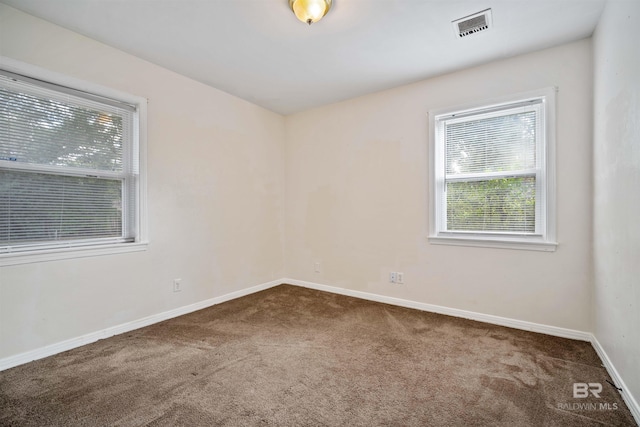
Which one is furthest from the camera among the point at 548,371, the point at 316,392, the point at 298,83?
the point at 298,83

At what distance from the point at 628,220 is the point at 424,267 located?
71.7 inches

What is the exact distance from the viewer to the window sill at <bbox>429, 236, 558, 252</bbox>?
2.67 m

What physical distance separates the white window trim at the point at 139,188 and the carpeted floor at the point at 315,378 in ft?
2.51

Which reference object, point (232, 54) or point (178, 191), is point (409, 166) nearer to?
point (232, 54)

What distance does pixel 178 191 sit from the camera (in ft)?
10.4

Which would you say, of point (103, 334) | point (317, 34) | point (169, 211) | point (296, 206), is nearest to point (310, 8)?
point (317, 34)

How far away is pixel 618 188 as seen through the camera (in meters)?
1.86

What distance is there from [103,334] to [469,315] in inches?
Result: 136

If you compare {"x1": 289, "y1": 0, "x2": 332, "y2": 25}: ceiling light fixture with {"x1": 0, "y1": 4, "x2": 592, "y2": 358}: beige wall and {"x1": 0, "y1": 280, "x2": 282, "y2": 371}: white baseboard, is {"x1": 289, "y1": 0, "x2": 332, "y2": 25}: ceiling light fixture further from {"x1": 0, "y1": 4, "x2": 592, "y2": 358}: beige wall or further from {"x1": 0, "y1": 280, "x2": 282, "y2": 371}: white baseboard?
{"x1": 0, "y1": 280, "x2": 282, "y2": 371}: white baseboard

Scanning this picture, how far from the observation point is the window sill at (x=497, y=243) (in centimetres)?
267

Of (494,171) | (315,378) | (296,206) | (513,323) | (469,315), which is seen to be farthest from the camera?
(296,206)

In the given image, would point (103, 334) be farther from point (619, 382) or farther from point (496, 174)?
point (496, 174)

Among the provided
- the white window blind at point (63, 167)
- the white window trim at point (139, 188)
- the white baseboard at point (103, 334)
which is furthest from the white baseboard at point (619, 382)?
the white window blind at point (63, 167)

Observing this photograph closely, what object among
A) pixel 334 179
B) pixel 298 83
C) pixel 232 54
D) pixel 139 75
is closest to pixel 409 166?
pixel 334 179
